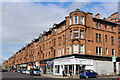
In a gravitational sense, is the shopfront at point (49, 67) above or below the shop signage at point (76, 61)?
below

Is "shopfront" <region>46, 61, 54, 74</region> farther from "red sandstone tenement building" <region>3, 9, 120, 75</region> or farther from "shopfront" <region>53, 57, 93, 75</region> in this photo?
"shopfront" <region>53, 57, 93, 75</region>

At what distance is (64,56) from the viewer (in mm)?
41688

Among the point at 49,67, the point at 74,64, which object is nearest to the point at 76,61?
the point at 74,64

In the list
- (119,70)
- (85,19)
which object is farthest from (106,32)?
(119,70)

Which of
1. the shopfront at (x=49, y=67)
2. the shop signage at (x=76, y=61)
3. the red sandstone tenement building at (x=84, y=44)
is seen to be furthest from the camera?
the shopfront at (x=49, y=67)

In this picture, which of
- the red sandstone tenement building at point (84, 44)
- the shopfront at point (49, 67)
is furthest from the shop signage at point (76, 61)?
the shopfront at point (49, 67)

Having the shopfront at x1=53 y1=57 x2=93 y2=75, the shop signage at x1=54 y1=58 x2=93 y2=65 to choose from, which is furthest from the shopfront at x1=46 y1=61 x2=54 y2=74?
the shop signage at x1=54 y1=58 x2=93 y2=65

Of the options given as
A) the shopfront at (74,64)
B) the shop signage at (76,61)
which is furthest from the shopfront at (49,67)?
the shop signage at (76,61)

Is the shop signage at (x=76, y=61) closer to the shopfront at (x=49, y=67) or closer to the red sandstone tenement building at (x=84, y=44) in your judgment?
the red sandstone tenement building at (x=84, y=44)

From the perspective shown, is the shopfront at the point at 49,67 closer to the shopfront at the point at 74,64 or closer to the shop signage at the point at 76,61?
the shopfront at the point at 74,64

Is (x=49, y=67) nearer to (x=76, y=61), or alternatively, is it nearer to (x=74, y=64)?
(x=74, y=64)

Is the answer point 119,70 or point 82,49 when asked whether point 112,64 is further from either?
point 82,49

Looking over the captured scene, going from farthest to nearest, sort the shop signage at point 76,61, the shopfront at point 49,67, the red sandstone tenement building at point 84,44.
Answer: the shopfront at point 49,67
the red sandstone tenement building at point 84,44
the shop signage at point 76,61

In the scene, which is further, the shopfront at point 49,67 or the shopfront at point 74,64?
the shopfront at point 49,67
